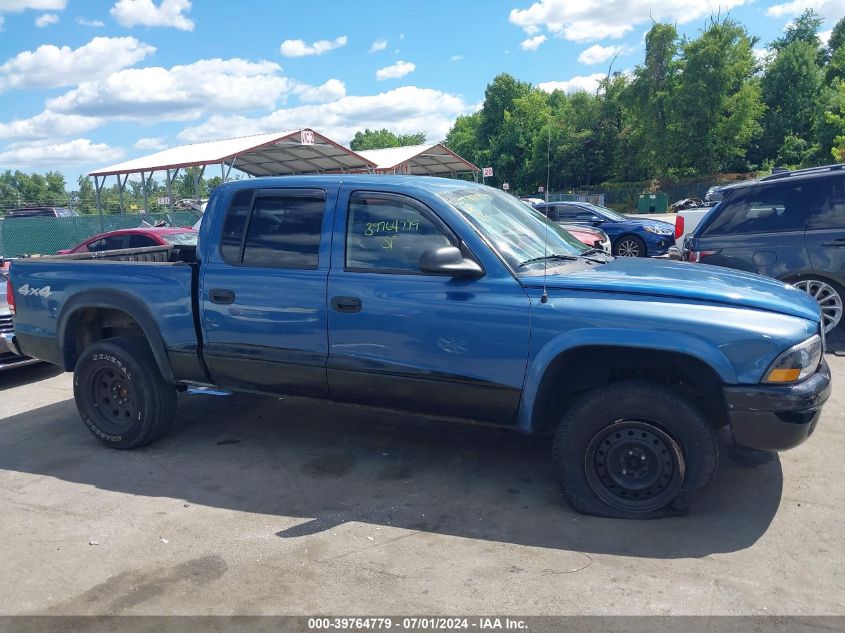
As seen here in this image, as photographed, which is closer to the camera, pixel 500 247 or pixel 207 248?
pixel 500 247

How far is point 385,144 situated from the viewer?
11919 cm

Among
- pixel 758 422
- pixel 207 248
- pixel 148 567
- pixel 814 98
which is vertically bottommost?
pixel 148 567

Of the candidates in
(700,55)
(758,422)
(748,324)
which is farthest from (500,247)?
(700,55)

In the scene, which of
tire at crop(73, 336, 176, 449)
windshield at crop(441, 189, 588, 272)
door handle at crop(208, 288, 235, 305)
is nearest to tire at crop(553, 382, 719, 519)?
windshield at crop(441, 189, 588, 272)

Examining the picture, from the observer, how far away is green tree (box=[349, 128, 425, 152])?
119375mm

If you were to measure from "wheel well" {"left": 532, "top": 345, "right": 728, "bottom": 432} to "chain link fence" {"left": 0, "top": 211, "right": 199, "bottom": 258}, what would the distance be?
18.2 m

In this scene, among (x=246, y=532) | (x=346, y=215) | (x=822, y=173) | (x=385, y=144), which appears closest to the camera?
(x=246, y=532)

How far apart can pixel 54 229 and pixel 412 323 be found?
2187 centimetres

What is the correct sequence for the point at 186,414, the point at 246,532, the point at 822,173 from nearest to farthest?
1. the point at 246,532
2. the point at 186,414
3. the point at 822,173

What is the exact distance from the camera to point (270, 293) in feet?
14.5

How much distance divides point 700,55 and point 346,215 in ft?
170

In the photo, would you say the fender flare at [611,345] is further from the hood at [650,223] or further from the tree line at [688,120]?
the tree line at [688,120]

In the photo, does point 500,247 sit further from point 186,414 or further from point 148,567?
point 186,414

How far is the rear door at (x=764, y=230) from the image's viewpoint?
736 centimetres
